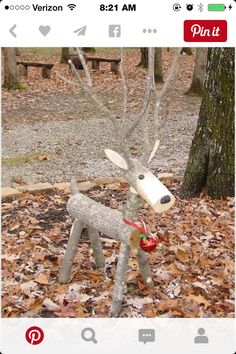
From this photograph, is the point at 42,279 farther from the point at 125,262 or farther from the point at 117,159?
the point at 117,159

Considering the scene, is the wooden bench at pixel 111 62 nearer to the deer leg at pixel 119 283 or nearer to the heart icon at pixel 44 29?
the heart icon at pixel 44 29

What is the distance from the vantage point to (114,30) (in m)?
3.18

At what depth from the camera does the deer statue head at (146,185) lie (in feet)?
9.12

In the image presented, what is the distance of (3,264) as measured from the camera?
4336 mm

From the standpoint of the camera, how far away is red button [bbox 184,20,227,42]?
311 cm

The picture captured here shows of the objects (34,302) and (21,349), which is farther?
(34,302)

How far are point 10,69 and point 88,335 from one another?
37.2ft

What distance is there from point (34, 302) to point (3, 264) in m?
0.76

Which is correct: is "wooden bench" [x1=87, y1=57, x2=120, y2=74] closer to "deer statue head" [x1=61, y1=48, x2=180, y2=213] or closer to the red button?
the red button

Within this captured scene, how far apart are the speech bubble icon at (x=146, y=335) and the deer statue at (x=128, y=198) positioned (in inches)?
19.4

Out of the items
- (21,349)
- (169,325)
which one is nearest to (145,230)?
(169,325)

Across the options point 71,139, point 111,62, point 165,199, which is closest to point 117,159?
point 165,199

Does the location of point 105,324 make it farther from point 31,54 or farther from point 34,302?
point 31,54

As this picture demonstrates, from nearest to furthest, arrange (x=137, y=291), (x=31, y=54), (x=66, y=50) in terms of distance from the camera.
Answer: (x=137, y=291)
(x=66, y=50)
(x=31, y=54)
